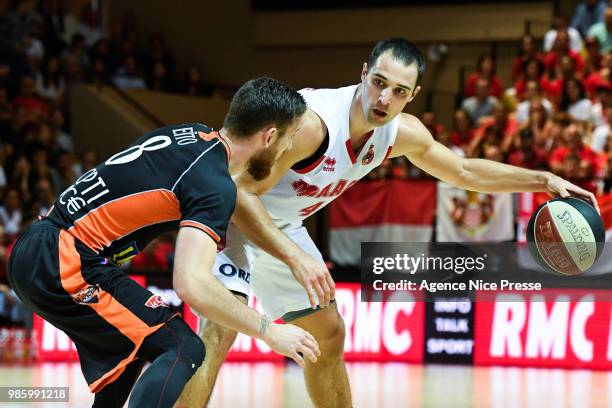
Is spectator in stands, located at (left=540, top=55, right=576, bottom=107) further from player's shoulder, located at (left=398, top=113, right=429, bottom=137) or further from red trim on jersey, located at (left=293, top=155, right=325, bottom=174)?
red trim on jersey, located at (left=293, top=155, right=325, bottom=174)

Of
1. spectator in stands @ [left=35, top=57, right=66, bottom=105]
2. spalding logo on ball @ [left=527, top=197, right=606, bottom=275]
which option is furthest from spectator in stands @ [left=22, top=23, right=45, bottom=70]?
spalding logo on ball @ [left=527, top=197, right=606, bottom=275]

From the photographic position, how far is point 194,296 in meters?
3.41

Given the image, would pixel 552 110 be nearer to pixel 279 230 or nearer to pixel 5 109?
pixel 5 109

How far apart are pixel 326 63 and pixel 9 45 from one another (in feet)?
17.1

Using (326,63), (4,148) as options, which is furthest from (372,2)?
(4,148)

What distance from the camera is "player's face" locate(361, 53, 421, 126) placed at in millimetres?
4652

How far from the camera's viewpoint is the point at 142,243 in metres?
3.82

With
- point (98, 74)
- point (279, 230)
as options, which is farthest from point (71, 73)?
point (279, 230)

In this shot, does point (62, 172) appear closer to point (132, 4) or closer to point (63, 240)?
point (132, 4)

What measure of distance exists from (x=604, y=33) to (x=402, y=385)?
264 inches

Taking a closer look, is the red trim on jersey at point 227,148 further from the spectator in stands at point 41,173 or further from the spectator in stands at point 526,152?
the spectator in stands at point 41,173

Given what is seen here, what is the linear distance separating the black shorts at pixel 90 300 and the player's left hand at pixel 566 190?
225 centimetres

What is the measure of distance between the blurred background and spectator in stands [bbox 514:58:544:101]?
0.03 metres

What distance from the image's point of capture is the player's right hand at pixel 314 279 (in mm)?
4102
